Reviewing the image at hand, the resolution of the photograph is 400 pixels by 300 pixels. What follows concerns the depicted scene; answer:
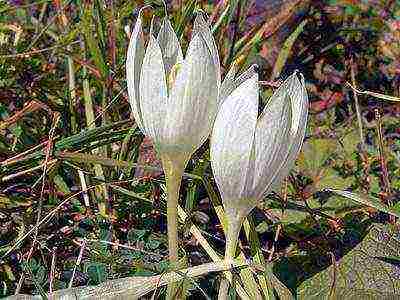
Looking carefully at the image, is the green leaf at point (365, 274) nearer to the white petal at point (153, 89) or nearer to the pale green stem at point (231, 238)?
the pale green stem at point (231, 238)

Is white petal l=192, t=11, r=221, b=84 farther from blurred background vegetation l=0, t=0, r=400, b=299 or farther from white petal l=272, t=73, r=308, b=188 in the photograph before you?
blurred background vegetation l=0, t=0, r=400, b=299

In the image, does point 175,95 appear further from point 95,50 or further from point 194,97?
point 95,50

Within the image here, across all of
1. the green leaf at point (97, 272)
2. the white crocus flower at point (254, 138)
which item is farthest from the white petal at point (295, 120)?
the green leaf at point (97, 272)

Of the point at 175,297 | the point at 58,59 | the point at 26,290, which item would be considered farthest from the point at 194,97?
the point at 58,59

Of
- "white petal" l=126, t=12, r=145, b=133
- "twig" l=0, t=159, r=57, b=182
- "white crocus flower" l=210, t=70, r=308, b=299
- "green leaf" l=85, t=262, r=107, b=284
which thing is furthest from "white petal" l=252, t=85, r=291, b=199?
"twig" l=0, t=159, r=57, b=182

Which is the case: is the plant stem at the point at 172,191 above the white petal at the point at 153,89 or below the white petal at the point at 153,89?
below

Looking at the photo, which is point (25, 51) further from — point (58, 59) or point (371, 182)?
point (371, 182)
